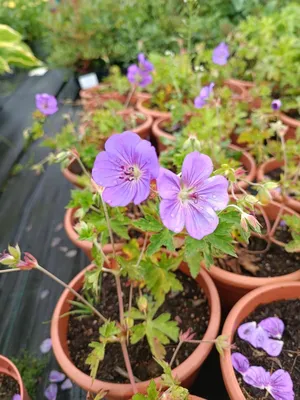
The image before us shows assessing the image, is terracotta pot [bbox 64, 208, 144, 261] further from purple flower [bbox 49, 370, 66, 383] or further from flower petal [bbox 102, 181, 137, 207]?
flower petal [bbox 102, 181, 137, 207]

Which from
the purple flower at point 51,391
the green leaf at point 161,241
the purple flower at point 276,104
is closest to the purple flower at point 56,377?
the purple flower at point 51,391

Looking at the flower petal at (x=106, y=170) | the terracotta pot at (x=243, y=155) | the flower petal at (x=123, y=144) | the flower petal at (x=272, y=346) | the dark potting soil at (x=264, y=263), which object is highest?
the flower petal at (x=123, y=144)

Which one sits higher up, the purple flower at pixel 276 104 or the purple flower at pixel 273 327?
the purple flower at pixel 276 104

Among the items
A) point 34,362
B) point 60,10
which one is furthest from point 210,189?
point 60,10

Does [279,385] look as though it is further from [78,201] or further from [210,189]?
[78,201]

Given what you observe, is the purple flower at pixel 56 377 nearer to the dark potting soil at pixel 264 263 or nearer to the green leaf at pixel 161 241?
the dark potting soil at pixel 264 263

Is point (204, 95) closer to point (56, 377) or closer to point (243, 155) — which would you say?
point (243, 155)

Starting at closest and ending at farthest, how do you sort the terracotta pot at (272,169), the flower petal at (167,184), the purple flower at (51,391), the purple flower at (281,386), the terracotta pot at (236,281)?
1. the flower petal at (167,184)
2. the purple flower at (281,386)
3. the terracotta pot at (236,281)
4. the purple flower at (51,391)
5. the terracotta pot at (272,169)

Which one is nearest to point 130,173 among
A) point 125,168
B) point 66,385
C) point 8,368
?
point 125,168
